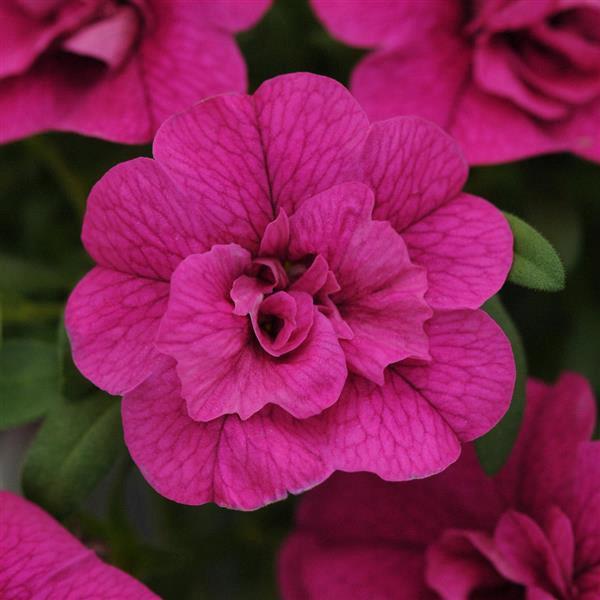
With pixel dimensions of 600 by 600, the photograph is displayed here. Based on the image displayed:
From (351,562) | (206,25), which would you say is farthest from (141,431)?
(206,25)

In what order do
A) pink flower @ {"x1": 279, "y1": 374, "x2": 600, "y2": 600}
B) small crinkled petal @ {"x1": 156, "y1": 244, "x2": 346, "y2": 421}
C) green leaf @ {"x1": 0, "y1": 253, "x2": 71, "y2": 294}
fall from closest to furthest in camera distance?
small crinkled petal @ {"x1": 156, "y1": 244, "x2": 346, "y2": 421} < pink flower @ {"x1": 279, "y1": 374, "x2": 600, "y2": 600} < green leaf @ {"x1": 0, "y1": 253, "x2": 71, "y2": 294}

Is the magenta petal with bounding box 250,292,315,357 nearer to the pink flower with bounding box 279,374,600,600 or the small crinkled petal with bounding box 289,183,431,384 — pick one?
the small crinkled petal with bounding box 289,183,431,384

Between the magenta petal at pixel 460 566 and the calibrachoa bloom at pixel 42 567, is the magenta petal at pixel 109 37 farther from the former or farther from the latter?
the magenta petal at pixel 460 566

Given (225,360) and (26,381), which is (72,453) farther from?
(225,360)

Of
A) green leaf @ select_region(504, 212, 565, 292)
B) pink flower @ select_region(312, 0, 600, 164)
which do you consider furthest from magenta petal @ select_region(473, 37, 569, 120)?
green leaf @ select_region(504, 212, 565, 292)

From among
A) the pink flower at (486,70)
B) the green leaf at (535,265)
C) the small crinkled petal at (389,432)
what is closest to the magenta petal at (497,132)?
the pink flower at (486,70)

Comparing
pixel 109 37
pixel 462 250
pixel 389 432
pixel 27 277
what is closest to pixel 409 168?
pixel 462 250

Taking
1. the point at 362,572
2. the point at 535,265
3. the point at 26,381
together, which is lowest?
the point at 362,572
